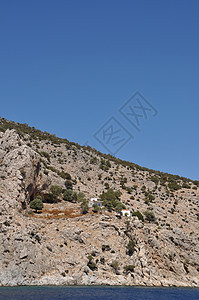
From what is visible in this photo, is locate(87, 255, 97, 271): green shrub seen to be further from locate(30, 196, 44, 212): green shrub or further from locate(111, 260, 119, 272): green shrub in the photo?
locate(30, 196, 44, 212): green shrub

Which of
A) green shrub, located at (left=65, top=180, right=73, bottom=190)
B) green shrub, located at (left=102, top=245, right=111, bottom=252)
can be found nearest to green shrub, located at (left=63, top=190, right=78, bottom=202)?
green shrub, located at (left=65, top=180, right=73, bottom=190)

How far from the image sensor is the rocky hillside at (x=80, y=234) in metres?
51.6

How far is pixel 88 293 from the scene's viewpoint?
43.2 meters

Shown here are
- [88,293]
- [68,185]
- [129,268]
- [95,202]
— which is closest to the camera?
[88,293]

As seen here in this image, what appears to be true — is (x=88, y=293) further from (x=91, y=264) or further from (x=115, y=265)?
(x=115, y=265)

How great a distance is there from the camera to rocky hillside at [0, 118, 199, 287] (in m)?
51.6

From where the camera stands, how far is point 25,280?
47.8m

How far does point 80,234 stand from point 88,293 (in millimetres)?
16177

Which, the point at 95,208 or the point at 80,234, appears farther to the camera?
the point at 95,208

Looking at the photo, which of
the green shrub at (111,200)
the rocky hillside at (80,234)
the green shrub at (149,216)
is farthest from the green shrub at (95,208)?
the green shrub at (149,216)

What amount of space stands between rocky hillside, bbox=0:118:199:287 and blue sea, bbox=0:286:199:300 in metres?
4.20

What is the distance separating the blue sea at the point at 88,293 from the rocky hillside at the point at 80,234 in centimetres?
420

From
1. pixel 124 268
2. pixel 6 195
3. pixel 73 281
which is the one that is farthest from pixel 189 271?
pixel 6 195

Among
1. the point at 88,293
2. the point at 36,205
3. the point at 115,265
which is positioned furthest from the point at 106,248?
the point at 36,205
